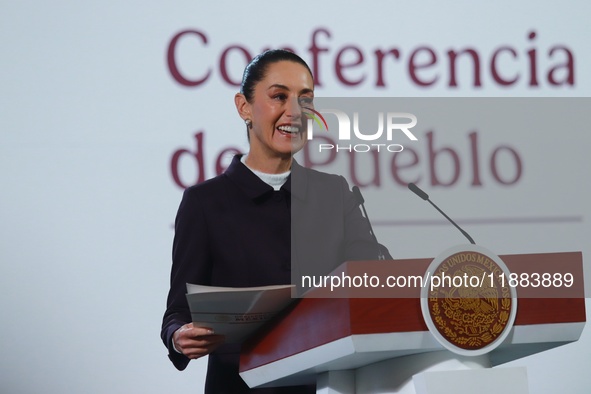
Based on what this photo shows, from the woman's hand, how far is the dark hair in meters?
0.68

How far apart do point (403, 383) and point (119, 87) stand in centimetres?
189

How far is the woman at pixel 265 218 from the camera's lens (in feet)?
5.05

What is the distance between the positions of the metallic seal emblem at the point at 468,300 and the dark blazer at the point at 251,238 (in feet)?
1.76

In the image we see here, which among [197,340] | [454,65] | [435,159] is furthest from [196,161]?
[197,340]

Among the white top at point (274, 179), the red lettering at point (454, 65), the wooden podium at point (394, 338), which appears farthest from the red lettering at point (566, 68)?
the wooden podium at point (394, 338)

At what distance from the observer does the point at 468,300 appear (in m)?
0.98

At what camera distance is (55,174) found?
8.73 ft

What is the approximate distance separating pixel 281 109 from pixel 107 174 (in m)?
1.11

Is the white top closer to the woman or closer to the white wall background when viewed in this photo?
the woman

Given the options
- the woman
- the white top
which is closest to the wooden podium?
the woman

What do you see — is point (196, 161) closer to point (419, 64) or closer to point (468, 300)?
point (419, 64)

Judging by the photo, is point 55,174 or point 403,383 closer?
point 403,383

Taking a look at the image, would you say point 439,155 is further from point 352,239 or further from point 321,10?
point 352,239

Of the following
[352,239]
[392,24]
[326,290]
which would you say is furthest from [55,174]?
[326,290]
